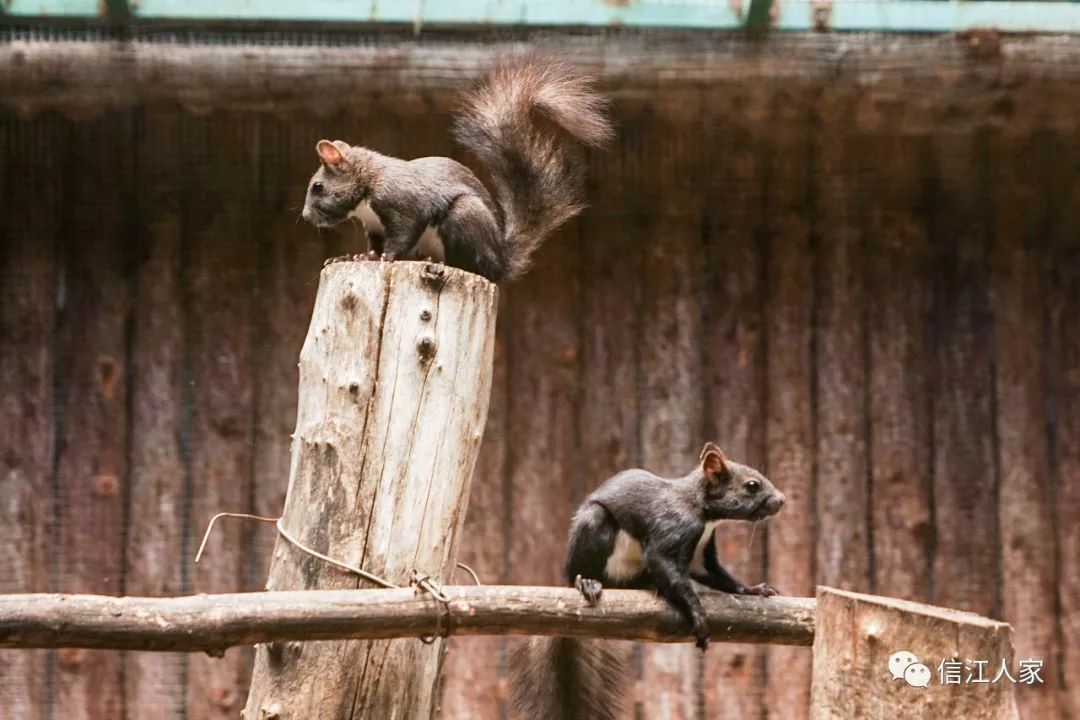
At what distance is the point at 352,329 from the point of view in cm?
312

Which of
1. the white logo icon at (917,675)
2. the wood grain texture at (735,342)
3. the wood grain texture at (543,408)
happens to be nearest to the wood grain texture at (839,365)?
the wood grain texture at (735,342)

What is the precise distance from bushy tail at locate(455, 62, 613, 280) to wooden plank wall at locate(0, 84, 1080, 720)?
2.53 ft

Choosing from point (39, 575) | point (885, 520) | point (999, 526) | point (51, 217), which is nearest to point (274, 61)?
point (51, 217)

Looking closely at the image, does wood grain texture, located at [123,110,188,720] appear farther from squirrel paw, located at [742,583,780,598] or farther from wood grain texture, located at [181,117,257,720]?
squirrel paw, located at [742,583,780,598]

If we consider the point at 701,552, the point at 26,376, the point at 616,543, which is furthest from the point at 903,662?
the point at 26,376

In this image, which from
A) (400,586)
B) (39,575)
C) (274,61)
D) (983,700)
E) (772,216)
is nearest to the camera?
(983,700)

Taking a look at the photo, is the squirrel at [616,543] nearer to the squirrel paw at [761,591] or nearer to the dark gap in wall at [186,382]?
the squirrel paw at [761,591]

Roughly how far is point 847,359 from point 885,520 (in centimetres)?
61

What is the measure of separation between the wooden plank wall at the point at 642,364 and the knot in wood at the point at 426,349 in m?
1.50

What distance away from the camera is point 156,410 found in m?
4.59

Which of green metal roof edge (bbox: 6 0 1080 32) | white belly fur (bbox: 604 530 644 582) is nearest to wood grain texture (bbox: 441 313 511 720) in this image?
white belly fur (bbox: 604 530 644 582)

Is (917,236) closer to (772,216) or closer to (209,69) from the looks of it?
(772,216)

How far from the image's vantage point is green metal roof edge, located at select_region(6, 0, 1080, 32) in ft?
13.3

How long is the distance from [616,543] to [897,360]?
1728mm
